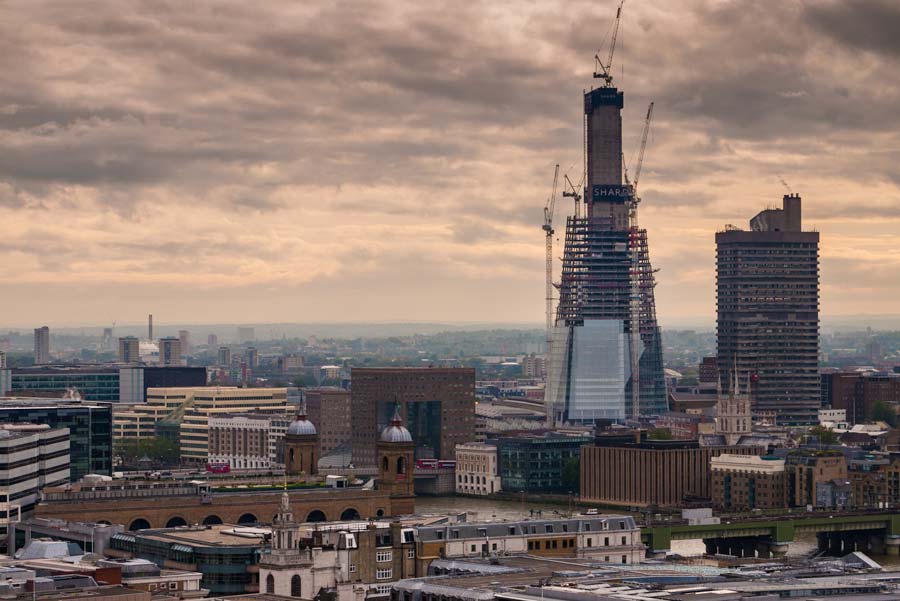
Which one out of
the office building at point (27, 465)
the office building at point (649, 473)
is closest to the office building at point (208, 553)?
the office building at point (27, 465)

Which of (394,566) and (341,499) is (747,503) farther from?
(394,566)

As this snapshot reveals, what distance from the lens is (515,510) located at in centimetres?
17312

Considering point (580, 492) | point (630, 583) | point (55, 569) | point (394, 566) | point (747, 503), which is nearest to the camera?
point (630, 583)

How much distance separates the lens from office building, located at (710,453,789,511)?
18012cm

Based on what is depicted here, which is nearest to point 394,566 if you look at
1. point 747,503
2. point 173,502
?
point 173,502

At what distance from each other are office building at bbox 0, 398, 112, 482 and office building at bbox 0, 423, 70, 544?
5752mm

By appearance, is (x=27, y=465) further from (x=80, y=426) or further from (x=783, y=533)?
(x=783, y=533)

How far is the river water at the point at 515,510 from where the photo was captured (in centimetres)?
14210

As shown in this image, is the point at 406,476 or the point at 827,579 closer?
the point at 827,579

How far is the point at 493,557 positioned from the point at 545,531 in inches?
271

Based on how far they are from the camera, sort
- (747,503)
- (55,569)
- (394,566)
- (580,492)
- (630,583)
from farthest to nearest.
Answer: (580,492)
(747,503)
(394,566)
(55,569)
(630,583)

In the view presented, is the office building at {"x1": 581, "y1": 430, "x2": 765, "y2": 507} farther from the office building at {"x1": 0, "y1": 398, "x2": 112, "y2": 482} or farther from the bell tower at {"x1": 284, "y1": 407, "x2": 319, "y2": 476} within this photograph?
the bell tower at {"x1": 284, "y1": 407, "x2": 319, "y2": 476}

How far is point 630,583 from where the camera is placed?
83500 mm

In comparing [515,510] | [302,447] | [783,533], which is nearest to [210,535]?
[302,447]
